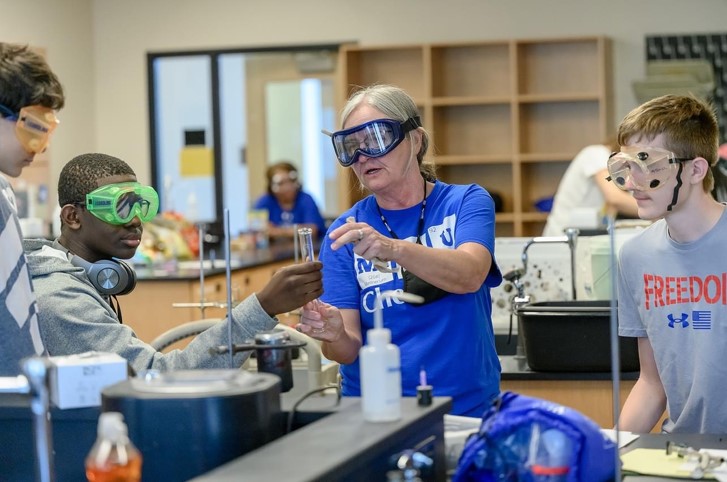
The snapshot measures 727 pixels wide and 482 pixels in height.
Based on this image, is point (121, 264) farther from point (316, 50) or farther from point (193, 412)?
point (316, 50)

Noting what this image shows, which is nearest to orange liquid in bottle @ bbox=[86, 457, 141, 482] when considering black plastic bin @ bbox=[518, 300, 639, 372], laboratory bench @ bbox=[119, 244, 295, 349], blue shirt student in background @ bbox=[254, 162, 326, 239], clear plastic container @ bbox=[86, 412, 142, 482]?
clear plastic container @ bbox=[86, 412, 142, 482]

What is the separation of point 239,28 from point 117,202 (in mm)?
6775

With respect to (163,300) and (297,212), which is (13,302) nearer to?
(163,300)

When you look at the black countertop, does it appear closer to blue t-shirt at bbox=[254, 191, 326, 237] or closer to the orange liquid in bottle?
the orange liquid in bottle

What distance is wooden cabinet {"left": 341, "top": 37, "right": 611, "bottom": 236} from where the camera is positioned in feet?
26.9

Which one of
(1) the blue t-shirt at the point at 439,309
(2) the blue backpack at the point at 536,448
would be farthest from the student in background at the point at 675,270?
(2) the blue backpack at the point at 536,448

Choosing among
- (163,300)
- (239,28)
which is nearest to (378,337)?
(163,300)

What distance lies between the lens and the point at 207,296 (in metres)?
5.98

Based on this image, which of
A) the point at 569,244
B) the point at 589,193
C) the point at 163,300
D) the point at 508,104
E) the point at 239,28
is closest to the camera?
the point at 569,244

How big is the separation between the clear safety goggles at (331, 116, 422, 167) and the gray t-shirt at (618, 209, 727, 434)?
597 millimetres

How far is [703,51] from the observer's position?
8.09 m

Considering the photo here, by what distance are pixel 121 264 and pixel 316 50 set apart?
6635mm

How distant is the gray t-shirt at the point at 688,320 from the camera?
2.34m

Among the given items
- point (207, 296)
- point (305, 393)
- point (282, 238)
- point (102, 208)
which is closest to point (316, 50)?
point (282, 238)
